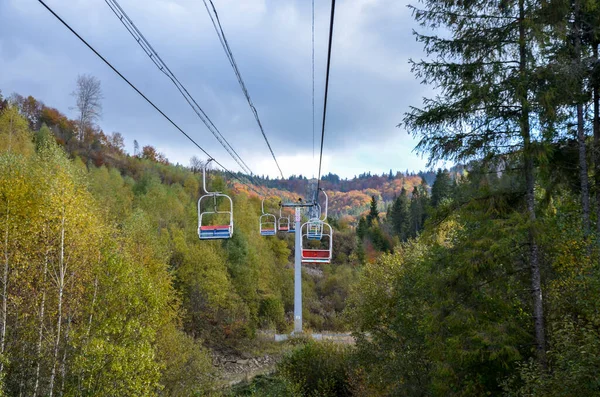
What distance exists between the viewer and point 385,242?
7375 cm

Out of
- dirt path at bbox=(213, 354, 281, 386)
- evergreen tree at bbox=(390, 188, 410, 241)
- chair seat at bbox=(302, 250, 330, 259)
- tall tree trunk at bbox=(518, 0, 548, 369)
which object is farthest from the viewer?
evergreen tree at bbox=(390, 188, 410, 241)

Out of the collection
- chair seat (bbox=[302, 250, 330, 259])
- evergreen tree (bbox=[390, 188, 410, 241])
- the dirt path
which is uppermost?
evergreen tree (bbox=[390, 188, 410, 241])

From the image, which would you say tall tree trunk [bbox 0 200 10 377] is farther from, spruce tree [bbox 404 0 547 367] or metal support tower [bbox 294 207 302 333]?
metal support tower [bbox 294 207 302 333]

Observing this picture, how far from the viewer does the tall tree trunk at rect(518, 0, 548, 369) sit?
365 inches

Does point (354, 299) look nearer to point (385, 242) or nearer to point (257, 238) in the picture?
point (257, 238)

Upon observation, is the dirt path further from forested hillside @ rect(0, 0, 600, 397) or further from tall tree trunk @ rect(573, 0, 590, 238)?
tall tree trunk @ rect(573, 0, 590, 238)

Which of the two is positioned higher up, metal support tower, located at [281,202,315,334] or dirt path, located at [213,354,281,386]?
metal support tower, located at [281,202,315,334]

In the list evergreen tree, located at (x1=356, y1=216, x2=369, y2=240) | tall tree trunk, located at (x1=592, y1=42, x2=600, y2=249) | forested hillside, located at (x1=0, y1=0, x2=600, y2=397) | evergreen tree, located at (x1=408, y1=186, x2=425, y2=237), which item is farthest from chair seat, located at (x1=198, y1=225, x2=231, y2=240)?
evergreen tree, located at (x1=356, y1=216, x2=369, y2=240)

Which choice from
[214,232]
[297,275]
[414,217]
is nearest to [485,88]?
→ [214,232]

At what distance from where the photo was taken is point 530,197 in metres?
9.91

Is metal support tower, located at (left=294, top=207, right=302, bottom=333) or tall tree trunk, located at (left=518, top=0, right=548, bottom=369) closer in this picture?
tall tree trunk, located at (left=518, top=0, right=548, bottom=369)

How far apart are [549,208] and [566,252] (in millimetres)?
1161

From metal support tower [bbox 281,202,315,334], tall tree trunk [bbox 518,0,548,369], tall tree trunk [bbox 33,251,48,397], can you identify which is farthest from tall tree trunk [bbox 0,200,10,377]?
metal support tower [bbox 281,202,315,334]

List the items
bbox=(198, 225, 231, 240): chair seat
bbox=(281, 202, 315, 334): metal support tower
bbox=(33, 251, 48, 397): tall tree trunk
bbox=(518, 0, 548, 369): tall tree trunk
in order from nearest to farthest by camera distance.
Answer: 1. bbox=(518, 0, 548, 369): tall tree trunk
2. bbox=(33, 251, 48, 397): tall tree trunk
3. bbox=(198, 225, 231, 240): chair seat
4. bbox=(281, 202, 315, 334): metal support tower
